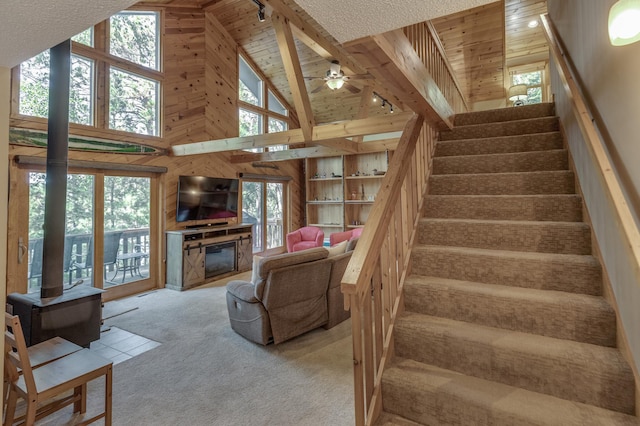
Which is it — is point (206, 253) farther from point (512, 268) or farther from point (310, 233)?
point (512, 268)

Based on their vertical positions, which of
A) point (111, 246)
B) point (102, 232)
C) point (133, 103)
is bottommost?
point (111, 246)

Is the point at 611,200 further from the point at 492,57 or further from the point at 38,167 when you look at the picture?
the point at 492,57

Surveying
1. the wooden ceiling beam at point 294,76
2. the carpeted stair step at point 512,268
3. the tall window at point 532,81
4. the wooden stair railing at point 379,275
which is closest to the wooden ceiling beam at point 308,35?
the wooden ceiling beam at point 294,76

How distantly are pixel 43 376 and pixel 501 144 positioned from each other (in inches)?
157

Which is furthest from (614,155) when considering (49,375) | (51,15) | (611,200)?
(49,375)

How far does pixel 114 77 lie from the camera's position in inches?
196

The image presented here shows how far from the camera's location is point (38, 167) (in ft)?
13.1

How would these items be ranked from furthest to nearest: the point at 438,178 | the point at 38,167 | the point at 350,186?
the point at 350,186 → the point at 38,167 → the point at 438,178

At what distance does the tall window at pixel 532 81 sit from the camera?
704 centimetres

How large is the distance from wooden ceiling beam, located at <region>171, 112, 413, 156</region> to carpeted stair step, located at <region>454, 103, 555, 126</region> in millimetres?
637

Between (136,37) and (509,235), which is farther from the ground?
(136,37)

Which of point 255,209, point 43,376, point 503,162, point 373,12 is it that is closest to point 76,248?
point 43,376

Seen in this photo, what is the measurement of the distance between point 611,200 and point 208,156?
247 inches

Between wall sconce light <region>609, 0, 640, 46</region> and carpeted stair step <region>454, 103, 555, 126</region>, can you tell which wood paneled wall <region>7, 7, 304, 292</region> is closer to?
carpeted stair step <region>454, 103, 555, 126</region>
